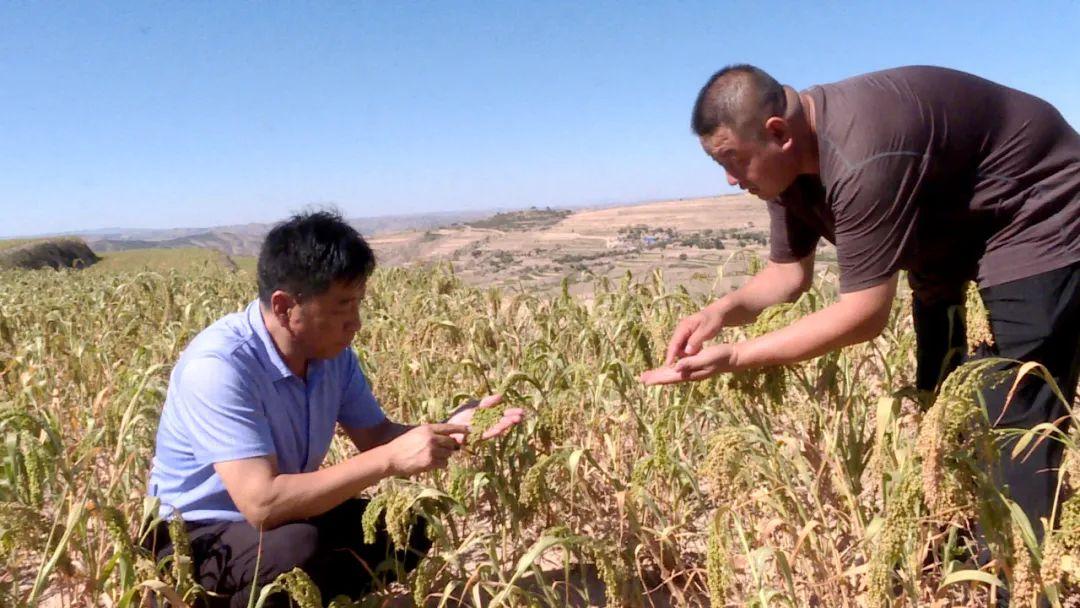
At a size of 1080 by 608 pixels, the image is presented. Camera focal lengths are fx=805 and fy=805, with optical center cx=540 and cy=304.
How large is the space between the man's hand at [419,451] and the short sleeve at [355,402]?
1.66ft

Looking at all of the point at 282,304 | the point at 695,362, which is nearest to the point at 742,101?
the point at 695,362

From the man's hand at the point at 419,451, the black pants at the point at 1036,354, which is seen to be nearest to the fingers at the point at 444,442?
the man's hand at the point at 419,451

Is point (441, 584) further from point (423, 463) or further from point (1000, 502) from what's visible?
point (1000, 502)

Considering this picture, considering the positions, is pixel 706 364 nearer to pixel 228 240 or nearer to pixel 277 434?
pixel 277 434

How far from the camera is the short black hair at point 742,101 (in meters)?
1.74

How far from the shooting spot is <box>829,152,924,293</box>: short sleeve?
169cm

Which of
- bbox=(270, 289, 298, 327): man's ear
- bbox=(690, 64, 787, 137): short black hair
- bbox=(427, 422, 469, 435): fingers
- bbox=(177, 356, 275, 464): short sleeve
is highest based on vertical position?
bbox=(690, 64, 787, 137): short black hair

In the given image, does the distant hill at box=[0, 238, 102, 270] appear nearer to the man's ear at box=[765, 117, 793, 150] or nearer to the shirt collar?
the shirt collar

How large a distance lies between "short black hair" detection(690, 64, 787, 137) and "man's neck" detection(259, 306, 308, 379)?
113cm

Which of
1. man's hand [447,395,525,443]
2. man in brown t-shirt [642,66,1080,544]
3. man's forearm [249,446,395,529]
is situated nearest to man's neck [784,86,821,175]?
man in brown t-shirt [642,66,1080,544]

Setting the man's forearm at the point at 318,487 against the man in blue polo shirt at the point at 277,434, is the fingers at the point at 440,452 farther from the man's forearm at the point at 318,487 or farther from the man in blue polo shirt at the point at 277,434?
the man's forearm at the point at 318,487

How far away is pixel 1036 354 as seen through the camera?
5.84 feet

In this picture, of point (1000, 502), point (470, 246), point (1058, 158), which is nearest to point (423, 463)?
point (1000, 502)

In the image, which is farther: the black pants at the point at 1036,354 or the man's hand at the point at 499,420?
the man's hand at the point at 499,420
